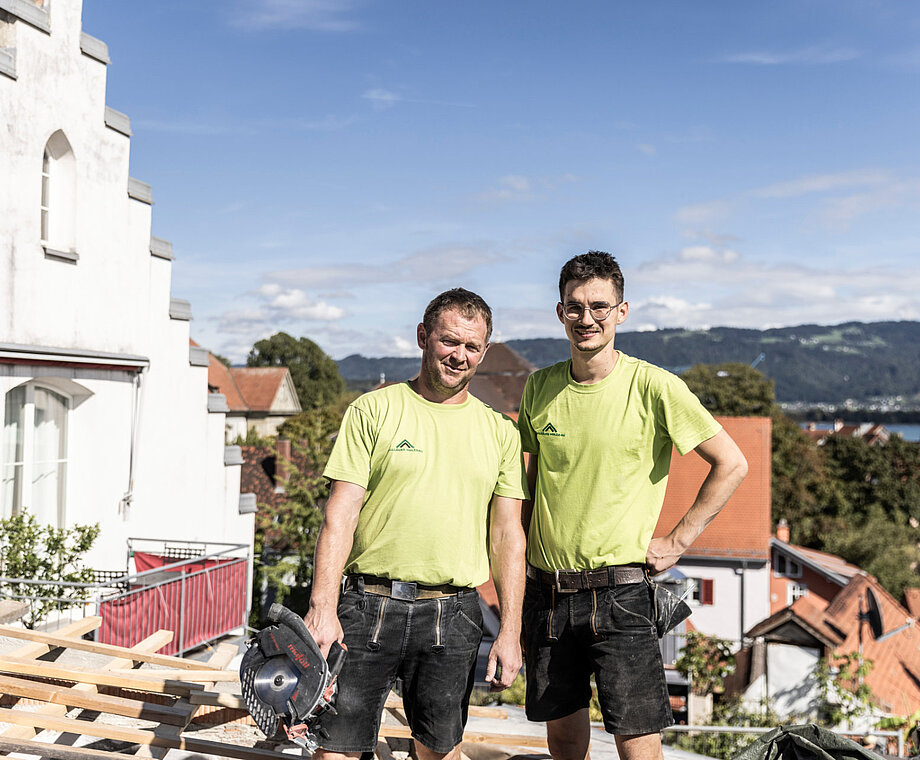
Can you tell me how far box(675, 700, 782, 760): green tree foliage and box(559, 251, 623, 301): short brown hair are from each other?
6.94 meters

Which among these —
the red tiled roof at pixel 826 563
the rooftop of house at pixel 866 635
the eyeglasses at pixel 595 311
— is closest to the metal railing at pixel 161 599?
the eyeglasses at pixel 595 311

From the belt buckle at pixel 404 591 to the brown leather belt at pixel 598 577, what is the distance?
0.65 meters

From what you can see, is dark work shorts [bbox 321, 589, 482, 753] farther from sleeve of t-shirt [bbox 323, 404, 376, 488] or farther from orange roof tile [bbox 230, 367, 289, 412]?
orange roof tile [bbox 230, 367, 289, 412]

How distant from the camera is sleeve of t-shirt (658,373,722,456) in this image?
367cm

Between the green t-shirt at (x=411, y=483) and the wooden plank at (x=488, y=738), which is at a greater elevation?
the green t-shirt at (x=411, y=483)

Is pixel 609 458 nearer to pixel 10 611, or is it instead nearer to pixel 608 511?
pixel 608 511

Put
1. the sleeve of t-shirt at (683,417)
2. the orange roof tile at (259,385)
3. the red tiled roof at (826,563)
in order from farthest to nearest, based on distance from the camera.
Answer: the orange roof tile at (259,385)
the red tiled roof at (826,563)
the sleeve of t-shirt at (683,417)

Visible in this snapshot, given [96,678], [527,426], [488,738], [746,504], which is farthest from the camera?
[746,504]

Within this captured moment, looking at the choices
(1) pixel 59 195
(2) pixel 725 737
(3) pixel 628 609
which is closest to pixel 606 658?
(3) pixel 628 609

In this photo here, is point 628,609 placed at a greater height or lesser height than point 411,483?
lesser

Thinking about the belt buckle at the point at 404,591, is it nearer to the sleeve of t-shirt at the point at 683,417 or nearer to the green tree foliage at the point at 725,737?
the sleeve of t-shirt at the point at 683,417

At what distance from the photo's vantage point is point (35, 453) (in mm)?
10969

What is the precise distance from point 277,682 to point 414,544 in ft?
2.37

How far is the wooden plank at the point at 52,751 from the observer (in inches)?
163
